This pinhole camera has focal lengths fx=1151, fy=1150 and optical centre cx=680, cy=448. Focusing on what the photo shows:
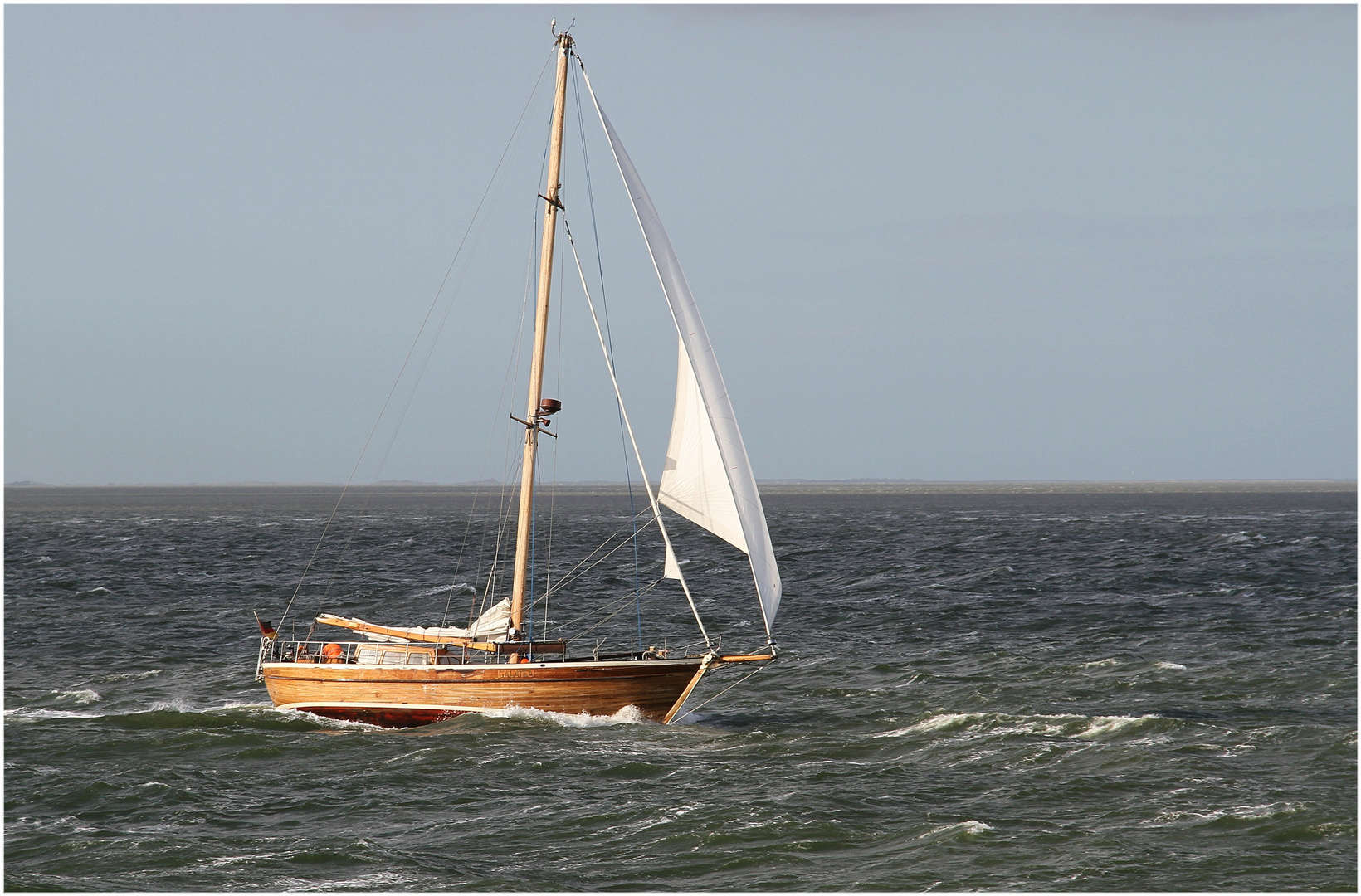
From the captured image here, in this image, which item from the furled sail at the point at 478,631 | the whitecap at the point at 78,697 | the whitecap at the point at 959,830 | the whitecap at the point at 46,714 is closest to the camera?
the whitecap at the point at 959,830

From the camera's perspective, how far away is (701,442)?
2680 cm

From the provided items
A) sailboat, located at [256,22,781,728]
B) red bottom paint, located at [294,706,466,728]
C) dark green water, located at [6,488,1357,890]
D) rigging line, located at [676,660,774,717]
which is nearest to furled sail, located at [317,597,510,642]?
sailboat, located at [256,22,781,728]

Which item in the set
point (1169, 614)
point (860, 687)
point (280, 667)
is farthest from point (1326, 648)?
point (280, 667)

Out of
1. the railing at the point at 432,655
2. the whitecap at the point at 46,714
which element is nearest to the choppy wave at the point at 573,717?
the railing at the point at 432,655

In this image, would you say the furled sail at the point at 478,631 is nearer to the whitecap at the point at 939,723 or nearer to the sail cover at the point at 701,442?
the sail cover at the point at 701,442

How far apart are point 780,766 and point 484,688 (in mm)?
7371

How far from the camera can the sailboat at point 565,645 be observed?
26.6 meters

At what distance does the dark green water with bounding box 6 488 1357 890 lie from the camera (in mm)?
18641

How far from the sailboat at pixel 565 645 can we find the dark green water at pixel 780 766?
731mm

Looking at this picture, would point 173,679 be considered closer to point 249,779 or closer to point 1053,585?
point 249,779

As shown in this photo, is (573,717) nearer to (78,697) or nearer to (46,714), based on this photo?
(46,714)

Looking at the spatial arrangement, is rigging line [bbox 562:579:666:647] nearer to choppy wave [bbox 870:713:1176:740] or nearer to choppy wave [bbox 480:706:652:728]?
choppy wave [bbox 480:706:652:728]

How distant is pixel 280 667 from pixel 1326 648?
31829mm

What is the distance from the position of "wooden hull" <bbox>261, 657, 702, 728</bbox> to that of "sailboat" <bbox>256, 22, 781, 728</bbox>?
28 mm
